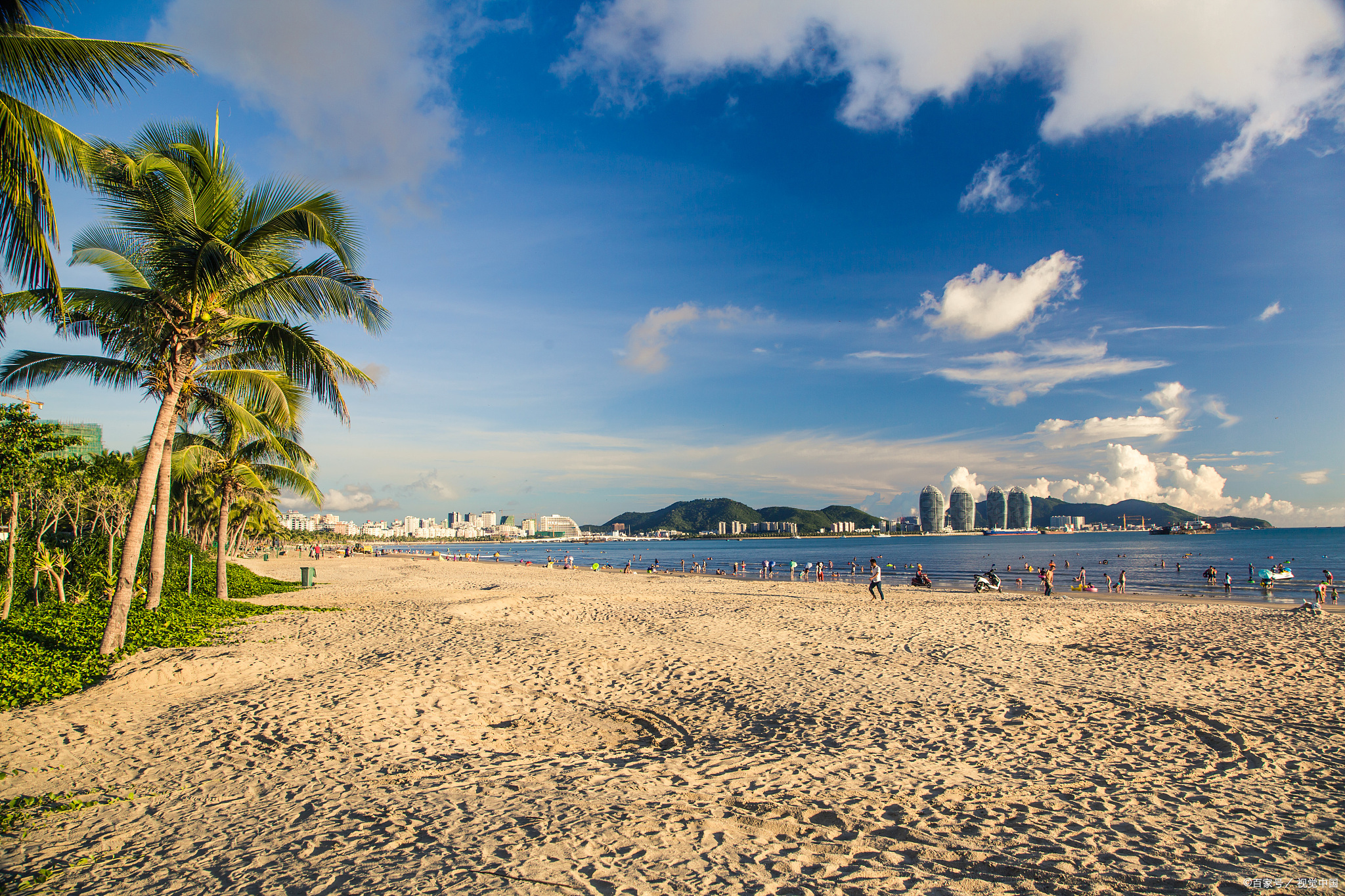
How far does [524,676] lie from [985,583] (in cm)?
2348

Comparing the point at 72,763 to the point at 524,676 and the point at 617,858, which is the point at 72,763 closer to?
the point at 524,676

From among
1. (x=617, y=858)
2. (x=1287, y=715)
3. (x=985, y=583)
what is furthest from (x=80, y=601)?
Answer: (x=985, y=583)

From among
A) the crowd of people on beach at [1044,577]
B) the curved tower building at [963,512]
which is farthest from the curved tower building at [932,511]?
the crowd of people on beach at [1044,577]

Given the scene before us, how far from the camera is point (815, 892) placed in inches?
130

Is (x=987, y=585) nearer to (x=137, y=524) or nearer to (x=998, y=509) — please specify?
(x=137, y=524)

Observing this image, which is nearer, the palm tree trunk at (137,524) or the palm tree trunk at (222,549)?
the palm tree trunk at (137,524)

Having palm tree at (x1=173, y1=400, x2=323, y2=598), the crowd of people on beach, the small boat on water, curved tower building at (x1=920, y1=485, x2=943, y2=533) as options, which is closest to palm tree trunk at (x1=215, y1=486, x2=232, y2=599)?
palm tree at (x1=173, y1=400, x2=323, y2=598)

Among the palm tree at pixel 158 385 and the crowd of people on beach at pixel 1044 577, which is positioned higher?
the palm tree at pixel 158 385

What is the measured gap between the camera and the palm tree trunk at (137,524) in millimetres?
8320

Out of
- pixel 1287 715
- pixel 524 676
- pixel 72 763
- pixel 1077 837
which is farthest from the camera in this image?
pixel 524 676

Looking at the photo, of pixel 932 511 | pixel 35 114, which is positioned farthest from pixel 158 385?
pixel 932 511

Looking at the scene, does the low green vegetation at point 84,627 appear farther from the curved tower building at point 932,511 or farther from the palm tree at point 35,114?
the curved tower building at point 932,511

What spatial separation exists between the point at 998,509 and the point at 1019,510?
30.6ft

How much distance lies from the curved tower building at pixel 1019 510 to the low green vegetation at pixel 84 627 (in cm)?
20697
